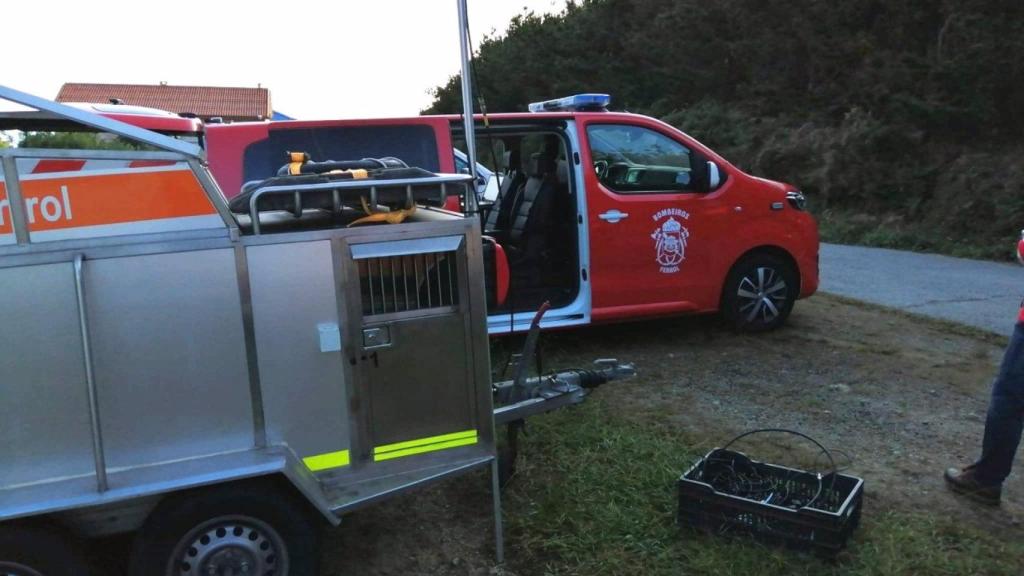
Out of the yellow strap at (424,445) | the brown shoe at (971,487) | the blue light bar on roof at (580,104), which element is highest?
the blue light bar on roof at (580,104)

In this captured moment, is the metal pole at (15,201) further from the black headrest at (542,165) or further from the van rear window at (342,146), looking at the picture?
the black headrest at (542,165)

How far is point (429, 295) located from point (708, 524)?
5.34 feet

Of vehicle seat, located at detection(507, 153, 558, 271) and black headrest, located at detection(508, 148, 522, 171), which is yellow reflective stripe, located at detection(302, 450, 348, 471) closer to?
vehicle seat, located at detection(507, 153, 558, 271)

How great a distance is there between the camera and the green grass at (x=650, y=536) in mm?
3541

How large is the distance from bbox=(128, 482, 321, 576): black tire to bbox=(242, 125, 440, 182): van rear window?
3.13m

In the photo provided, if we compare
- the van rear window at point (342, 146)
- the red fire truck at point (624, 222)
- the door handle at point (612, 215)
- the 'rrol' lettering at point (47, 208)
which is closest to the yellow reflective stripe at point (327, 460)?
the 'rrol' lettering at point (47, 208)

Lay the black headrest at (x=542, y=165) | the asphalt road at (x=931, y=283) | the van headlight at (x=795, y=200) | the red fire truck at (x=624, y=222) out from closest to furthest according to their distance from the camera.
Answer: the red fire truck at (x=624, y=222)
the black headrest at (x=542, y=165)
the van headlight at (x=795, y=200)
the asphalt road at (x=931, y=283)

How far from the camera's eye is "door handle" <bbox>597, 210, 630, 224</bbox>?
6.48 meters

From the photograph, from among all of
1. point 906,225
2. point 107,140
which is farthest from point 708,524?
point 906,225

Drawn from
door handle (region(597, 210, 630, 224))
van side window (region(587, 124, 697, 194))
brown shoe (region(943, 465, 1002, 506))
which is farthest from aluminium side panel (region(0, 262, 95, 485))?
van side window (region(587, 124, 697, 194))

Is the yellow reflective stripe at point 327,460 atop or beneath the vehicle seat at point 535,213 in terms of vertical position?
beneath

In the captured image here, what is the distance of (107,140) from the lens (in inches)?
161

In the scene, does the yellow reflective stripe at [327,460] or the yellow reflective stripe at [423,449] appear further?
the yellow reflective stripe at [423,449]

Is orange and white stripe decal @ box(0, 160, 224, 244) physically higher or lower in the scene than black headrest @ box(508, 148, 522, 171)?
lower
